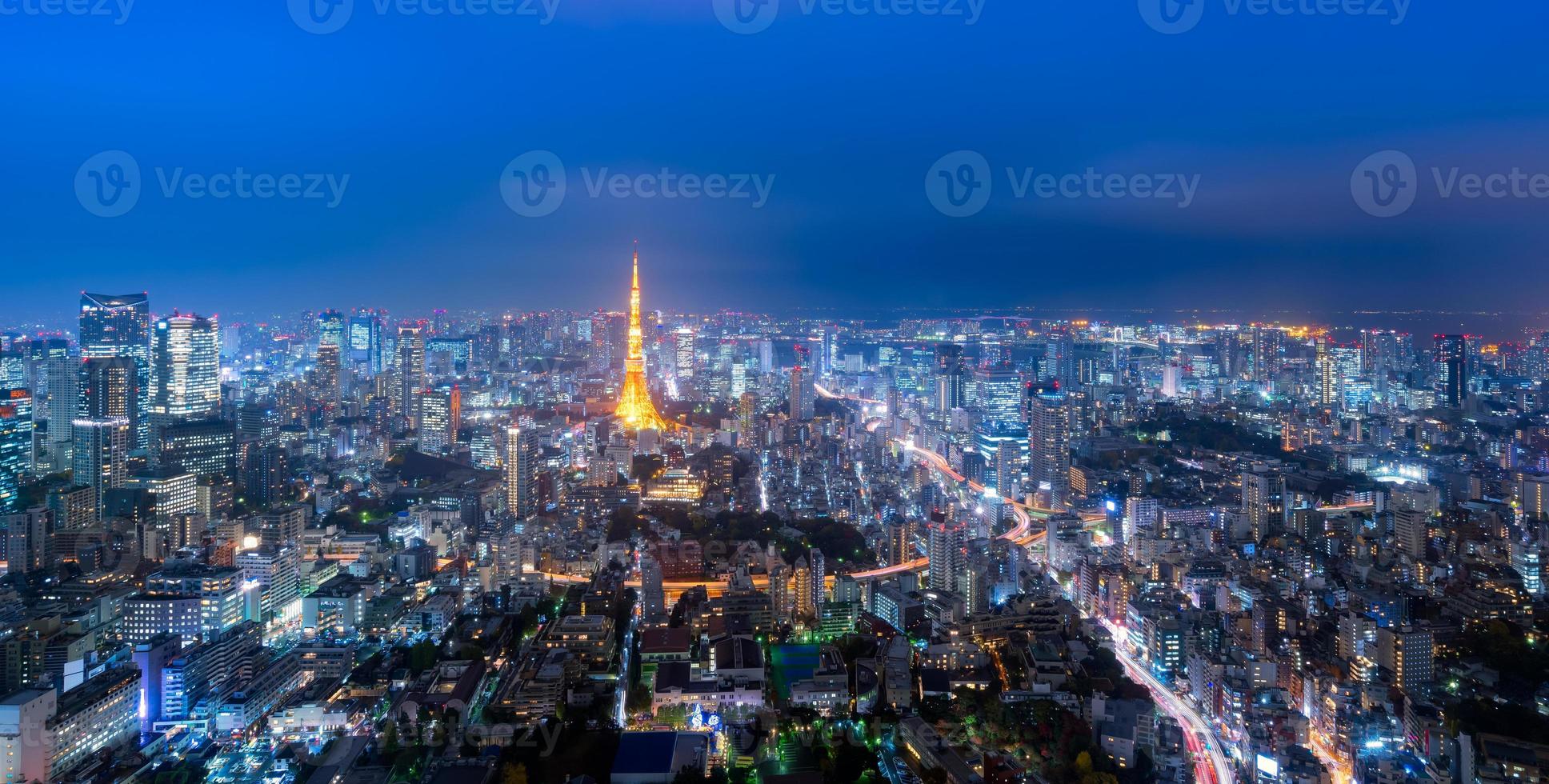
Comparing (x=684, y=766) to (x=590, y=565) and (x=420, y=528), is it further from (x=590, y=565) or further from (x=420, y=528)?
(x=420, y=528)

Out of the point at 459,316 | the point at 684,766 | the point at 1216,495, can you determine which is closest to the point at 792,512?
the point at 1216,495

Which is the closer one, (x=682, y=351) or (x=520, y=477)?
(x=520, y=477)

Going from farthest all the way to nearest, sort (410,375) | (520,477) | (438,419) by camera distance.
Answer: (410,375) → (438,419) → (520,477)

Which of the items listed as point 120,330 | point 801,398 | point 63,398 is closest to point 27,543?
point 63,398

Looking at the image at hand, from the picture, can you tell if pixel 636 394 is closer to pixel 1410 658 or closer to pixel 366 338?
pixel 366 338

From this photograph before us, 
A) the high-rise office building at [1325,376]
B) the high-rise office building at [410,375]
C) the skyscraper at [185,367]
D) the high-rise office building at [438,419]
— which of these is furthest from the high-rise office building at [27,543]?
the high-rise office building at [1325,376]

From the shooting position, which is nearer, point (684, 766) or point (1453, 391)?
point (684, 766)
